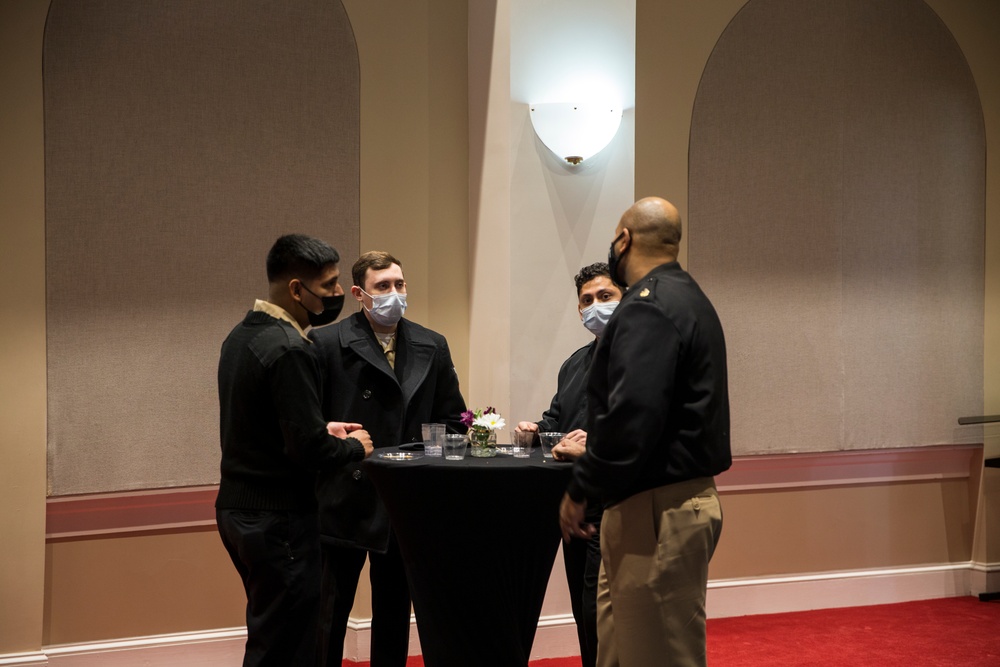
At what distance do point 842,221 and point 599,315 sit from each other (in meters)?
2.43

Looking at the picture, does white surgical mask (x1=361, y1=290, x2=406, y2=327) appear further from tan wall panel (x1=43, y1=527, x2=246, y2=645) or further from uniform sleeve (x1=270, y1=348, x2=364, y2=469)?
tan wall panel (x1=43, y1=527, x2=246, y2=645)

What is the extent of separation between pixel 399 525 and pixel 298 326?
68cm

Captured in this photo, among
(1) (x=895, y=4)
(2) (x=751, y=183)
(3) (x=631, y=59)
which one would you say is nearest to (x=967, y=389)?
(2) (x=751, y=183)

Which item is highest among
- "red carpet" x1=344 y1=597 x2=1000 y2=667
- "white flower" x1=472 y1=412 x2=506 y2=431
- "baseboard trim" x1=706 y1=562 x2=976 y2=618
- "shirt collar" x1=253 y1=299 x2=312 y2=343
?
"shirt collar" x1=253 y1=299 x2=312 y2=343

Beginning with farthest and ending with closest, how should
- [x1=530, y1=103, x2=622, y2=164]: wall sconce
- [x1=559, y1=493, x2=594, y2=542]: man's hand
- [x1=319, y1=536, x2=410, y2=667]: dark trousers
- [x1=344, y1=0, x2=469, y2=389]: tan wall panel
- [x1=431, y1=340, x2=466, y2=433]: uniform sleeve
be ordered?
[x1=344, y1=0, x2=469, y2=389]: tan wall panel, [x1=530, y1=103, x2=622, y2=164]: wall sconce, [x1=431, y1=340, x2=466, y2=433]: uniform sleeve, [x1=319, y1=536, x2=410, y2=667]: dark trousers, [x1=559, y1=493, x2=594, y2=542]: man's hand

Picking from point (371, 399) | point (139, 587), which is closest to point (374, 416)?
point (371, 399)

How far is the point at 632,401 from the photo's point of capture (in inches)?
100

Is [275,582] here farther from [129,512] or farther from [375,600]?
[129,512]

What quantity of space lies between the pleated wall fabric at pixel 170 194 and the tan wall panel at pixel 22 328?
52 millimetres

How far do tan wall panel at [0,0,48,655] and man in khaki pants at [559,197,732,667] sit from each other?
2.45 meters

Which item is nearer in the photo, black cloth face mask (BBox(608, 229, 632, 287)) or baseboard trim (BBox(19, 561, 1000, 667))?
black cloth face mask (BBox(608, 229, 632, 287))

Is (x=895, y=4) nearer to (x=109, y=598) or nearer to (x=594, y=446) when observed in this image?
(x=594, y=446)

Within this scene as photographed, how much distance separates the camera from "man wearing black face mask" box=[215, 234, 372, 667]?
2834 mm

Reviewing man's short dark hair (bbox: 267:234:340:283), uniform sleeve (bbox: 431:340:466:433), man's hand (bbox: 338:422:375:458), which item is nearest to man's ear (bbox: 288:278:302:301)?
man's short dark hair (bbox: 267:234:340:283)
